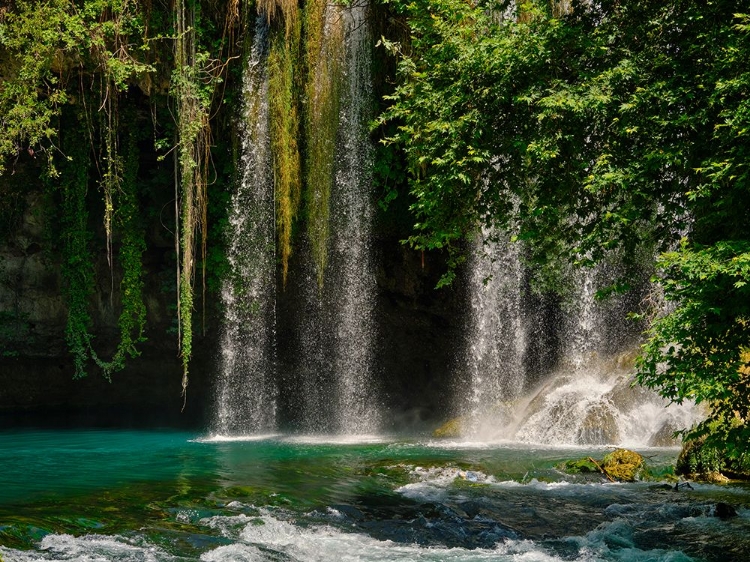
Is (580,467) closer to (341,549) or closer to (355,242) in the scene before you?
(341,549)

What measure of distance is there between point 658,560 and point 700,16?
14.9ft

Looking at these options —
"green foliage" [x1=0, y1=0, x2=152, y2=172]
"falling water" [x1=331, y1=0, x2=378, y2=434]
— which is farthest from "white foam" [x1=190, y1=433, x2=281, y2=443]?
"green foliage" [x1=0, y1=0, x2=152, y2=172]

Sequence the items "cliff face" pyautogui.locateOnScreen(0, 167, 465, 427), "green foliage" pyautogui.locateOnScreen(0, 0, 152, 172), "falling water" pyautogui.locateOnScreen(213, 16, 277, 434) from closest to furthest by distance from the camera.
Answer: "green foliage" pyautogui.locateOnScreen(0, 0, 152, 172) → "falling water" pyautogui.locateOnScreen(213, 16, 277, 434) → "cliff face" pyautogui.locateOnScreen(0, 167, 465, 427)

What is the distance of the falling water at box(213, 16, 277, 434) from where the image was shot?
15.7 meters

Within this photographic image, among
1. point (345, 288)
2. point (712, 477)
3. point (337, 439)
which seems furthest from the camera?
point (345, 288)

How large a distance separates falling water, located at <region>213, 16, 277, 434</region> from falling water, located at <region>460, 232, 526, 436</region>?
411 cm

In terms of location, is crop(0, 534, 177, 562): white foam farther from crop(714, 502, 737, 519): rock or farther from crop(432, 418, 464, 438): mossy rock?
crop(432, 418, 464, 438): mossy rock

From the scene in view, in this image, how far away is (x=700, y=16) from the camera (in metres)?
7.25

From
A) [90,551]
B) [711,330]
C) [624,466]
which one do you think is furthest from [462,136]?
[90,551]

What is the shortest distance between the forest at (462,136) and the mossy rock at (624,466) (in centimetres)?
111

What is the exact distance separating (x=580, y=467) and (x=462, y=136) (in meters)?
4.38

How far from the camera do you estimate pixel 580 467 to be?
10.4 metres

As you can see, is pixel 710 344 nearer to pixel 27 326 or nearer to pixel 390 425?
pixel 390 425

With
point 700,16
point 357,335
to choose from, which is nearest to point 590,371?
point 357,335
